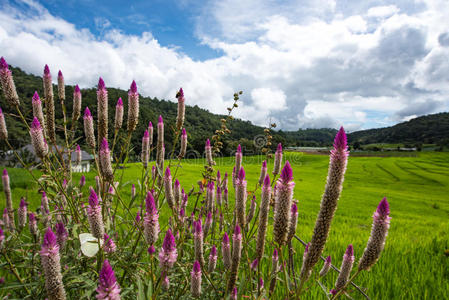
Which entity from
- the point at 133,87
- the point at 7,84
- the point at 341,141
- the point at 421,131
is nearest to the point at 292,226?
the point at 341,141

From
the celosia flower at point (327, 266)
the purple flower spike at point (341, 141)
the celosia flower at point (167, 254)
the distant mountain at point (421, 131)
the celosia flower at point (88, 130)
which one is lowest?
the celosia flower at point (327, 266)

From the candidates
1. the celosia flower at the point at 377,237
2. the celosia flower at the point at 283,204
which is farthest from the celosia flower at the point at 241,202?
the celosia flower at the point at 377,237

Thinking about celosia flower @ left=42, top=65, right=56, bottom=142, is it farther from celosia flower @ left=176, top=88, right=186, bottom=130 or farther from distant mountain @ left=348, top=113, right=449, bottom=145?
distant mountain @ left=348, top=113, right=449, bottom=145

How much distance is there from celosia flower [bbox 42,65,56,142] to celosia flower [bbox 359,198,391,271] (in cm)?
263

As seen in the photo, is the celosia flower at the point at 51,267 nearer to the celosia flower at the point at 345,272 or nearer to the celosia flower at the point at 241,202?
the celosia flower at the point at 241,202

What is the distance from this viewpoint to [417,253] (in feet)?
13.9

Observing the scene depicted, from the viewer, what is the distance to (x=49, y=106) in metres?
2.19

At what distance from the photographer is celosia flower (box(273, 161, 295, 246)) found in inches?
45.0

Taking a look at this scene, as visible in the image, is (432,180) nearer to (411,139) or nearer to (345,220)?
(345,220)

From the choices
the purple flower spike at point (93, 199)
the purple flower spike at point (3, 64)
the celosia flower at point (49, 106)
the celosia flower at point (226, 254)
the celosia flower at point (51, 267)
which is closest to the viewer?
the celosia flower at point (51, 267)

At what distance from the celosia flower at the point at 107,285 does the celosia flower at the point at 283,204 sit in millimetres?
802

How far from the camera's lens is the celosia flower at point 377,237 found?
1.16 metres

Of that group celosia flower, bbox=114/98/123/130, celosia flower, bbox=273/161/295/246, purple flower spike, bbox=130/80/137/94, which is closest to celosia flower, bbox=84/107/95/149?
celosia flower, bbox=114/98/123/130

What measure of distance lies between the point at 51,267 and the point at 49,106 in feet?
5.73
